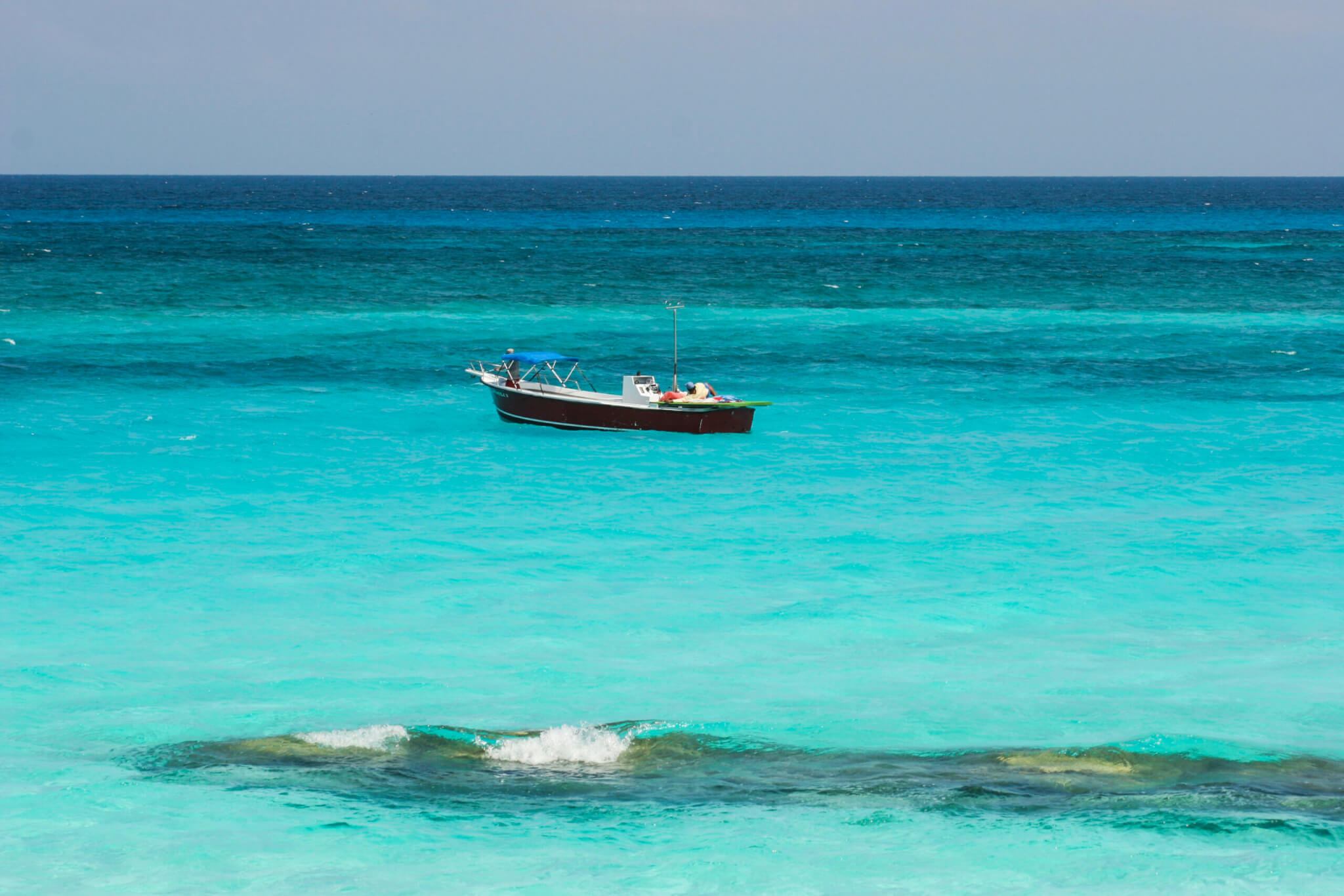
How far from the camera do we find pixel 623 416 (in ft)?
123

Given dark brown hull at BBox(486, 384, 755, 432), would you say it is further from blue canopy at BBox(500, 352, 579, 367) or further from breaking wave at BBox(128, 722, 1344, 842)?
breaking wave at BBox(128, 722, 1344, 842)

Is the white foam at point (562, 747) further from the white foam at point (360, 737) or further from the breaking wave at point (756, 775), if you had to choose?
the white foam at point (360, 737)

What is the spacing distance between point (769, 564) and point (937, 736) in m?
8.36

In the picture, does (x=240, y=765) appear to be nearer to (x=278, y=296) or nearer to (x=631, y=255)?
(x=278, y=296)

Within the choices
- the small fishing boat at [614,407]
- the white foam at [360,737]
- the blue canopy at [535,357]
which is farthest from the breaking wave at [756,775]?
the blue canopy at [535,357]

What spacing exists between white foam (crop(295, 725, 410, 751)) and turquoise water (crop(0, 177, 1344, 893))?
3.0 inches

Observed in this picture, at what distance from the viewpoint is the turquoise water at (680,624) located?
13758 mm

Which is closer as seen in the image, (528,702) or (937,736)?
(937,736)

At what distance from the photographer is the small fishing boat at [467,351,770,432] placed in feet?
121

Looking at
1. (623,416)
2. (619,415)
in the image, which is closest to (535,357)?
(619,415)

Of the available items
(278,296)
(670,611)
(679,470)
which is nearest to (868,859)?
(670,611)

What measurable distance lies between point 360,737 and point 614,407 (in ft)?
71.6

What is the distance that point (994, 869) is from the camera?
13281 mm

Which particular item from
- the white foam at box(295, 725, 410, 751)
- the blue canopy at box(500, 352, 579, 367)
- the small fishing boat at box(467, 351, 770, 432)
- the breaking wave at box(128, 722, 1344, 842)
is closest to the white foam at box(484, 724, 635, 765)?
the breaking wave at box(128, 722, 1344, 842)
